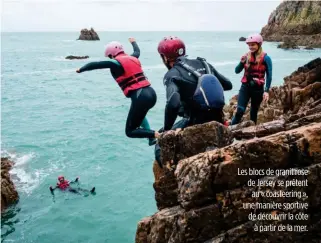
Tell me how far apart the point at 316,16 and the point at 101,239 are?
12933cm

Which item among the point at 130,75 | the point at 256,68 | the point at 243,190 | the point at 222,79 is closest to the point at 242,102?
the point at 256,68

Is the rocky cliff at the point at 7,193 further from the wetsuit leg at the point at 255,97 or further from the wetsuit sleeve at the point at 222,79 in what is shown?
the wetsuit sleeve at the point at 222,79

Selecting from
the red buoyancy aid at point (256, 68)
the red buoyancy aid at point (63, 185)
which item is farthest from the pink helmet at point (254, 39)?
the red buoyancy aid at point (63, 185)

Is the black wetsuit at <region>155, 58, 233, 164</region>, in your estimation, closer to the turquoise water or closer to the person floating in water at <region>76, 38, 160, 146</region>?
the person floating in water at <region>76, 38, 160, 146</region>

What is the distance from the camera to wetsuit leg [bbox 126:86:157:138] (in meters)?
8.42

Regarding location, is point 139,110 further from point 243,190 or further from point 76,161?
point 76,161

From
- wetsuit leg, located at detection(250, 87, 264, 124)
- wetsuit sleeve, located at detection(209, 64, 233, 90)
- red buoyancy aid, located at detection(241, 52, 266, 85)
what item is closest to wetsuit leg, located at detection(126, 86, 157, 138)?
wetsuit sleeve, located at detection(209, 64, 233, 90)

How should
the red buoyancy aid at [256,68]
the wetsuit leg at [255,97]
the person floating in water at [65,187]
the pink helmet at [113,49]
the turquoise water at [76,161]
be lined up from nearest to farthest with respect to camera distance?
the pink helmet at [113,49] < the red buoyancy aid at [256,68] < the wetsuit leg at [255,97] < the turquoise water at [76,161] < the person floating in water at [65,187]

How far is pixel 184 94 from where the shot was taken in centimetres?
746

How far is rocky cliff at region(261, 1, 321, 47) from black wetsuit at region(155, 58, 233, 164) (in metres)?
115

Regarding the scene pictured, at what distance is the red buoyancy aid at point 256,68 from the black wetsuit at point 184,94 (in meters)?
2.92

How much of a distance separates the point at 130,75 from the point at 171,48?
1.41 m

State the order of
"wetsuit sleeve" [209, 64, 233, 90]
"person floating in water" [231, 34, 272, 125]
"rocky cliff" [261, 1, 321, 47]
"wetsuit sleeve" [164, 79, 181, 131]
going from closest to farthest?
"wetsuit sleeve" [164, 79, 181, 131] → "wetsuit sleeve" [209, 64, 233, 90] → "person floating in water" [231, 34, 272, 125] → "rocky cliff" [261, 1, 321, 47]

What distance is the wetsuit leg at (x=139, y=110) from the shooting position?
8422 millimetres
